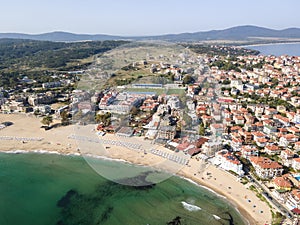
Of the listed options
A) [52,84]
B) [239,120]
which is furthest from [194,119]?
[52,84]

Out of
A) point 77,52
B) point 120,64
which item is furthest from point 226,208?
point 77,52

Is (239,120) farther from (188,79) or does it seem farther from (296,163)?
(296,163)

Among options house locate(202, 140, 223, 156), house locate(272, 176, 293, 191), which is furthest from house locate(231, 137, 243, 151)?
house locate(272, 176, 293, 191)

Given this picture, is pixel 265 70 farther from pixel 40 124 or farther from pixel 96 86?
pixel 40 124

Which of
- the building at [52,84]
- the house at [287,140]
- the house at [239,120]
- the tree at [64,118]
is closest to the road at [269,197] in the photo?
the house at [287,140]

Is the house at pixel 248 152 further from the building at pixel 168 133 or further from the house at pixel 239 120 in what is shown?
the house at pixel 239 120

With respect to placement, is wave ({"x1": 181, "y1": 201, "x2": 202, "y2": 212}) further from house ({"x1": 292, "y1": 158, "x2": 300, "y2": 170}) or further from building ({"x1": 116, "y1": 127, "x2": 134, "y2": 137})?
house ({"x1": 292, "y1": 158, "x2": 300, "y2": 170})
